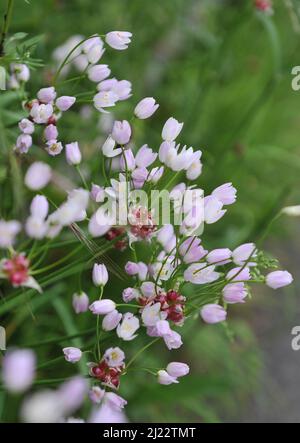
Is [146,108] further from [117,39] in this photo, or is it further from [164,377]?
[164,377]

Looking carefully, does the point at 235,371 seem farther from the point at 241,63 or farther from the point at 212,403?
the point at 241,63

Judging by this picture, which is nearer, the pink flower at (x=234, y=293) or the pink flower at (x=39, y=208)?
the pink flower at (x=39, y=208)

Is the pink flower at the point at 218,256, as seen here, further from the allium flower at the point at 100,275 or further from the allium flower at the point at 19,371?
the allium flower at the point at 19,371

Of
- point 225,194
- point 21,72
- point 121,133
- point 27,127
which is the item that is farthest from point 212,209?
point 21,72

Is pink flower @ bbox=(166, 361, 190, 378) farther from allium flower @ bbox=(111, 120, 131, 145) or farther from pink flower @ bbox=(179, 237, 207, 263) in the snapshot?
allium flower @ bbox=(111, 120, 131, 145)

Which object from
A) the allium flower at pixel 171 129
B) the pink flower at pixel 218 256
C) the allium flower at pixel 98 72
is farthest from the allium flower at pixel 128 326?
the allium flower at pixel 98 72

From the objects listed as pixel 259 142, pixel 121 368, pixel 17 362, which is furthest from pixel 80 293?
pixel 259 142
